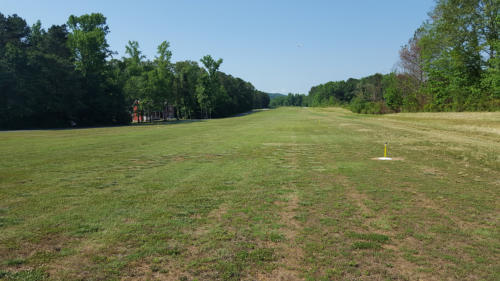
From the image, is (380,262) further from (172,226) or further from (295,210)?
(172,226)

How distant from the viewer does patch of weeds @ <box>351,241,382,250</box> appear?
4.46 m

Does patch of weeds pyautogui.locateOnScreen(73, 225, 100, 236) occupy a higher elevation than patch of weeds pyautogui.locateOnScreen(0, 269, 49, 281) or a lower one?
higher

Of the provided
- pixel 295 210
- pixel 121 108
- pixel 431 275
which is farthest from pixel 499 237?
pixel 121 108

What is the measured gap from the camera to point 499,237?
4.85m

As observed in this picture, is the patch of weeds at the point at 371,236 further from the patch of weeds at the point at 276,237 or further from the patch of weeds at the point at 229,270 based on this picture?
the patch of weeds at the point at 229,270

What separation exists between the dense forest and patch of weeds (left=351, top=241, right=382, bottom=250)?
174 ft

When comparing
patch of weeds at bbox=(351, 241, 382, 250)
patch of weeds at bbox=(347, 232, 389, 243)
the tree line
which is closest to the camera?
patch of weeds at bbox=(351, 241, 382, 250)

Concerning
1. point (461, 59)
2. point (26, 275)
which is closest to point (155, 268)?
point (26, 275)

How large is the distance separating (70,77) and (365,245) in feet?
183

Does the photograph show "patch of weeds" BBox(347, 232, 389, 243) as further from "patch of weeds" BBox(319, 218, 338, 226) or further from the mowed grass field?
"patch of weeds" BBox(319, 218, 338, 226)

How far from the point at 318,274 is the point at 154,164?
9338 mm

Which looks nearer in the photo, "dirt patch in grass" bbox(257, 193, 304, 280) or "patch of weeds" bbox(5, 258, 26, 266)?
"dirt patch in grass" bbox(257, 193, 304, 280)

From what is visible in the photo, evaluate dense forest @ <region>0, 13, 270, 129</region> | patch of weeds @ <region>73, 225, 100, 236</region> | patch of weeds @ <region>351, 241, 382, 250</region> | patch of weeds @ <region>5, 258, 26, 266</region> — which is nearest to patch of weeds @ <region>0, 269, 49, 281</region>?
patch of weeds @ <region>5, 258, 26, 266</region>

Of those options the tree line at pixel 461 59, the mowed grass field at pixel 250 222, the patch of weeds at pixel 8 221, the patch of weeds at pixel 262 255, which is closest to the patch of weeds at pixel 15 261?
the mowed grass field at pixel 250 222
